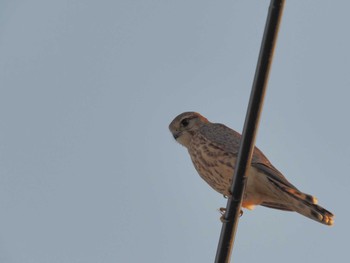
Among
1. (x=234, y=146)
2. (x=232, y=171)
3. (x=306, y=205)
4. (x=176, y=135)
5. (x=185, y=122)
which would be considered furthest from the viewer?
(x=185, y=122)

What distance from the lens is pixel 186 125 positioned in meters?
7.36

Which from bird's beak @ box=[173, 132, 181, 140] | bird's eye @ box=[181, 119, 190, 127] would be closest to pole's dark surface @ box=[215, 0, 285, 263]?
bird's beak @ box=[173, 132, 181, 140]

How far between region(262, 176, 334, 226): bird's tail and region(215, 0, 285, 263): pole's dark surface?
44.2 inches

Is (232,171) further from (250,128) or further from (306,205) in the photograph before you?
(250,128)

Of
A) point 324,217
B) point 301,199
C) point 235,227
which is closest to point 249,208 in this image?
point 301,199

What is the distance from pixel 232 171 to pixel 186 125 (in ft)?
5.66

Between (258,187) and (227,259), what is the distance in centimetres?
215

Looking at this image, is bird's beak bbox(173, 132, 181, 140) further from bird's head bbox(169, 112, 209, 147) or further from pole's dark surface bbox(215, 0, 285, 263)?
pole's dark surface bbox(215, 0, 285, 263)

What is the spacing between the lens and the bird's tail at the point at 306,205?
14.3 feet

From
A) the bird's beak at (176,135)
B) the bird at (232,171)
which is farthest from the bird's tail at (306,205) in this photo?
the bird's beak at (176,135)

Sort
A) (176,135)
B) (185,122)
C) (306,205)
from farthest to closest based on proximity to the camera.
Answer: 1. (185,122)
2. (176,135)
3. (306,205)

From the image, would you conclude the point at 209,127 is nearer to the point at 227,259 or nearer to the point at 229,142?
the point at 229,142

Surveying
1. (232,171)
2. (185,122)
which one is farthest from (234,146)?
(185,122)

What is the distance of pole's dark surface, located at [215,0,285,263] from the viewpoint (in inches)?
121
